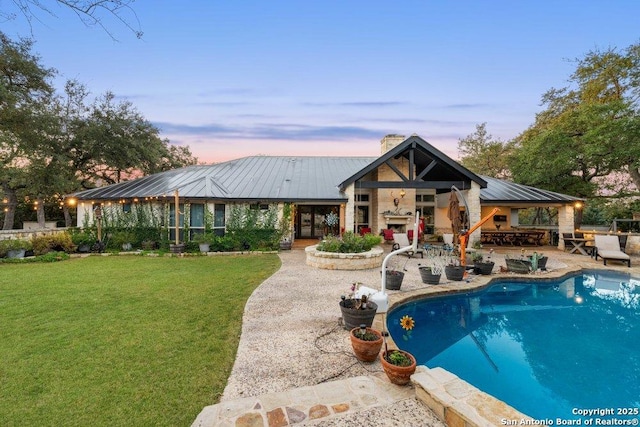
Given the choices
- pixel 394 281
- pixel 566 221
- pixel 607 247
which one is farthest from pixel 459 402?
pixel 566 221

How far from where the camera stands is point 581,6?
10.9 m

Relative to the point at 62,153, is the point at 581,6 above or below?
above

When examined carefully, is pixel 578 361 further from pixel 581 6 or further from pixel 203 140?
pixel 203 140

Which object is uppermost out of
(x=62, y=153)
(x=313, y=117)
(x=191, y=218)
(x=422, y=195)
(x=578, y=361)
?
(x=313, y=117)

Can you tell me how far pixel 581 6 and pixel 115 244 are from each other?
22745 millimetres

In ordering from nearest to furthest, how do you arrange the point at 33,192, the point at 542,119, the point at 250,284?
the point at 250,284
the point at 33,192
the point at 542,119

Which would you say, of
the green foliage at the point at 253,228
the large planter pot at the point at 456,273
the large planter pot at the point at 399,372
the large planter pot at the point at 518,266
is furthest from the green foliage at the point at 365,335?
the green foliage at the point at 253,228

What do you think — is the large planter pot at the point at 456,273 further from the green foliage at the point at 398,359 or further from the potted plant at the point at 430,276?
the green foliage at the point at 398,359

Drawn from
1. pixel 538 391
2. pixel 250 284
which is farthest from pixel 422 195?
pixel 538 391

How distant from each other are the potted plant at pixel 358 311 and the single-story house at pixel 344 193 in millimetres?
8944

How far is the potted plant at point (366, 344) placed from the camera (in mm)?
3566

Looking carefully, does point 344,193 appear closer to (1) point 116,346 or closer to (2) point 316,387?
(1) point 116,346

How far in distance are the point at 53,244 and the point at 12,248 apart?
1.26 metres

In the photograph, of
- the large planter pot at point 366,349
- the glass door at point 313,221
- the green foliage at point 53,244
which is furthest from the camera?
the glass door at point 313,221
